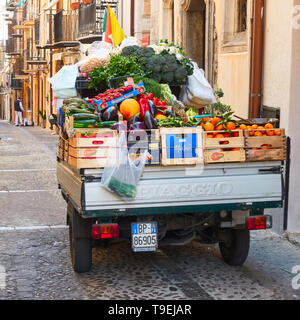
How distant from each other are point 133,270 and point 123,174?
1.40 meters

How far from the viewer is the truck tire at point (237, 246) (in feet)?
20.9

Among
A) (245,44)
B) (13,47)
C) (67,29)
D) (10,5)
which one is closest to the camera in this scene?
(245,44)

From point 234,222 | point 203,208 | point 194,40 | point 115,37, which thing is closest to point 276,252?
point 234,222

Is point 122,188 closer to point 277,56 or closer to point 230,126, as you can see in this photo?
point 230,126

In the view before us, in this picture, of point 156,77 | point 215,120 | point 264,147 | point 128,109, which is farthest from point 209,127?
point 156,77

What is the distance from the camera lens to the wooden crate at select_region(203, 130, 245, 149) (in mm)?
5625

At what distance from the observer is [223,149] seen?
5684 millimetres

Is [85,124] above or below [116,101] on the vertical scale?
below

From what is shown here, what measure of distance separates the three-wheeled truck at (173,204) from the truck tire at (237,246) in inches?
16.9

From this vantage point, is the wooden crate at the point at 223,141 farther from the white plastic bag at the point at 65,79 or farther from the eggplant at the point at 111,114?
the white plastic bag at the point at 65,79

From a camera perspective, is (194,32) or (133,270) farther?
(194,32)

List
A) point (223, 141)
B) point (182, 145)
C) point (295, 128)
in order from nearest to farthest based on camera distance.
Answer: point (182, 145) < point (223, 141) < point (295, 128)

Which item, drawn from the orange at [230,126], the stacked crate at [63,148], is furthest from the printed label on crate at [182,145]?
the stacked crate at [63,148]

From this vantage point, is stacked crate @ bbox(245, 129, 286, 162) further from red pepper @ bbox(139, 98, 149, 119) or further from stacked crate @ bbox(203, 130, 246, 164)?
red pepper @ bbox(139, 98, 149, 119)
